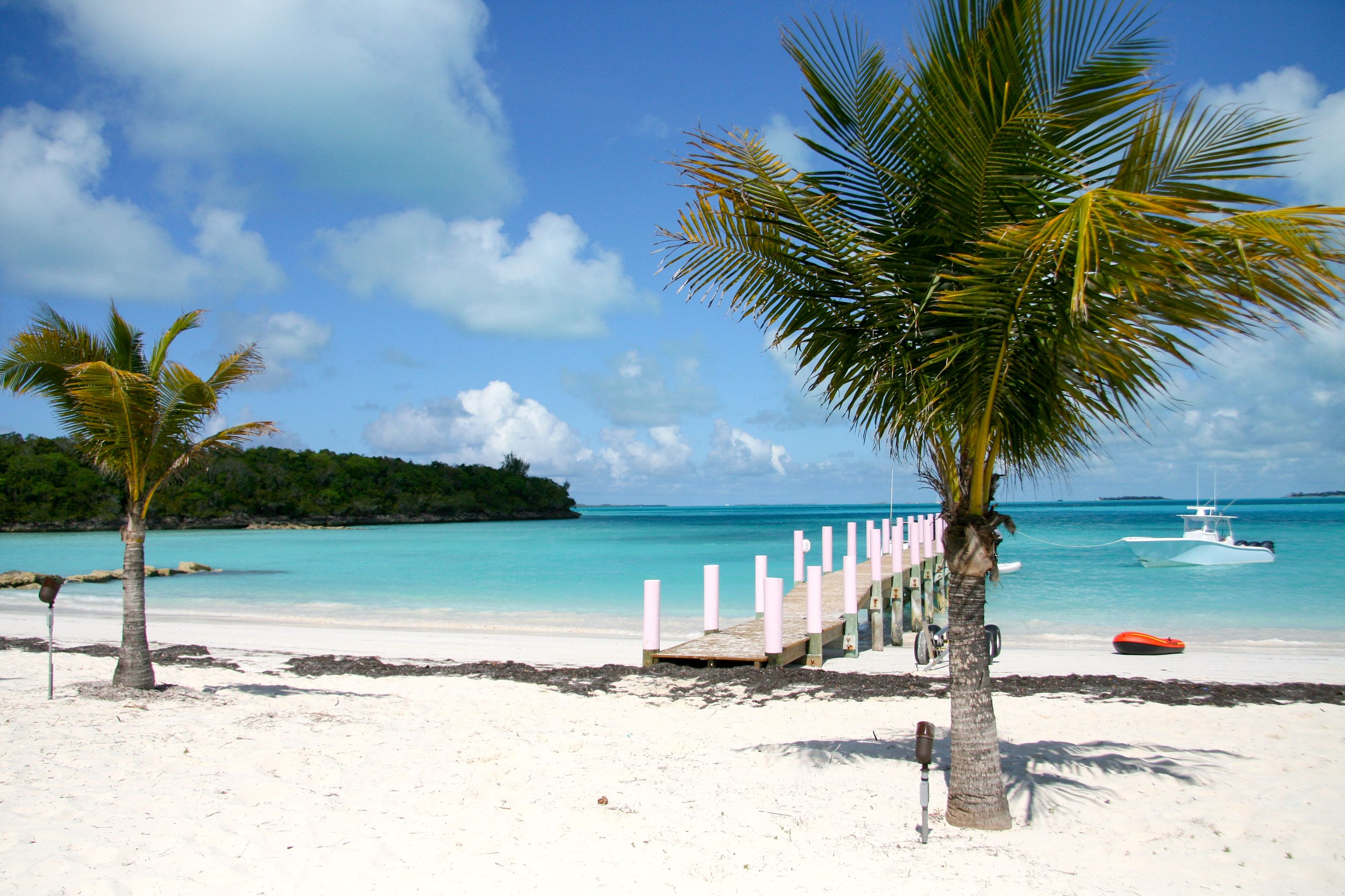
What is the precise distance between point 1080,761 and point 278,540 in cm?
6834

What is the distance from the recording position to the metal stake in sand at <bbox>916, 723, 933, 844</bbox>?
4.73 m

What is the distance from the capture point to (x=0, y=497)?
72062 mm

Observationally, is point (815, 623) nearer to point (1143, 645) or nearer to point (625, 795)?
point (1143, 645)

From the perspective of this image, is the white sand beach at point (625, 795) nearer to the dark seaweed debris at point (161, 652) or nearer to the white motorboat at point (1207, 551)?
the dark seaweed debris at point (161, 652)

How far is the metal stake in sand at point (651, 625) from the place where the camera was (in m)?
11.7

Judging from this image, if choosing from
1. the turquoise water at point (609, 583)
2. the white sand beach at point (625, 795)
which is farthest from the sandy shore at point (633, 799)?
the turquoise water at point (609, 583)

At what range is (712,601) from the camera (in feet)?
44.3

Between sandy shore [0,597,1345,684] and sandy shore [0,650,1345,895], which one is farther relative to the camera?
sandy shore [0,597,1345,684]

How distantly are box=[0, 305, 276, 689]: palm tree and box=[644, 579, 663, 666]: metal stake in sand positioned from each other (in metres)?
5.51

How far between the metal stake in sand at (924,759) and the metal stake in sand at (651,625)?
270 inches

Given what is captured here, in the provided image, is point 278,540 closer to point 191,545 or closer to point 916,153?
point 191,545

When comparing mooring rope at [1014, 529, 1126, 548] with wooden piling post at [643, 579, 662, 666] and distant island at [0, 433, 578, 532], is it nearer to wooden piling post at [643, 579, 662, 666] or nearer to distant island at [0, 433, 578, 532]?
wooden piling post at [643, 579, 662, 666]

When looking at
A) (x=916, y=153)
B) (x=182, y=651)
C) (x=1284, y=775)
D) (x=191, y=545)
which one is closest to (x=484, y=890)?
(x=916, y=153)

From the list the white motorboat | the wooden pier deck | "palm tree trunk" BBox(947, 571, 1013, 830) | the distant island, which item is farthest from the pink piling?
the distant island
